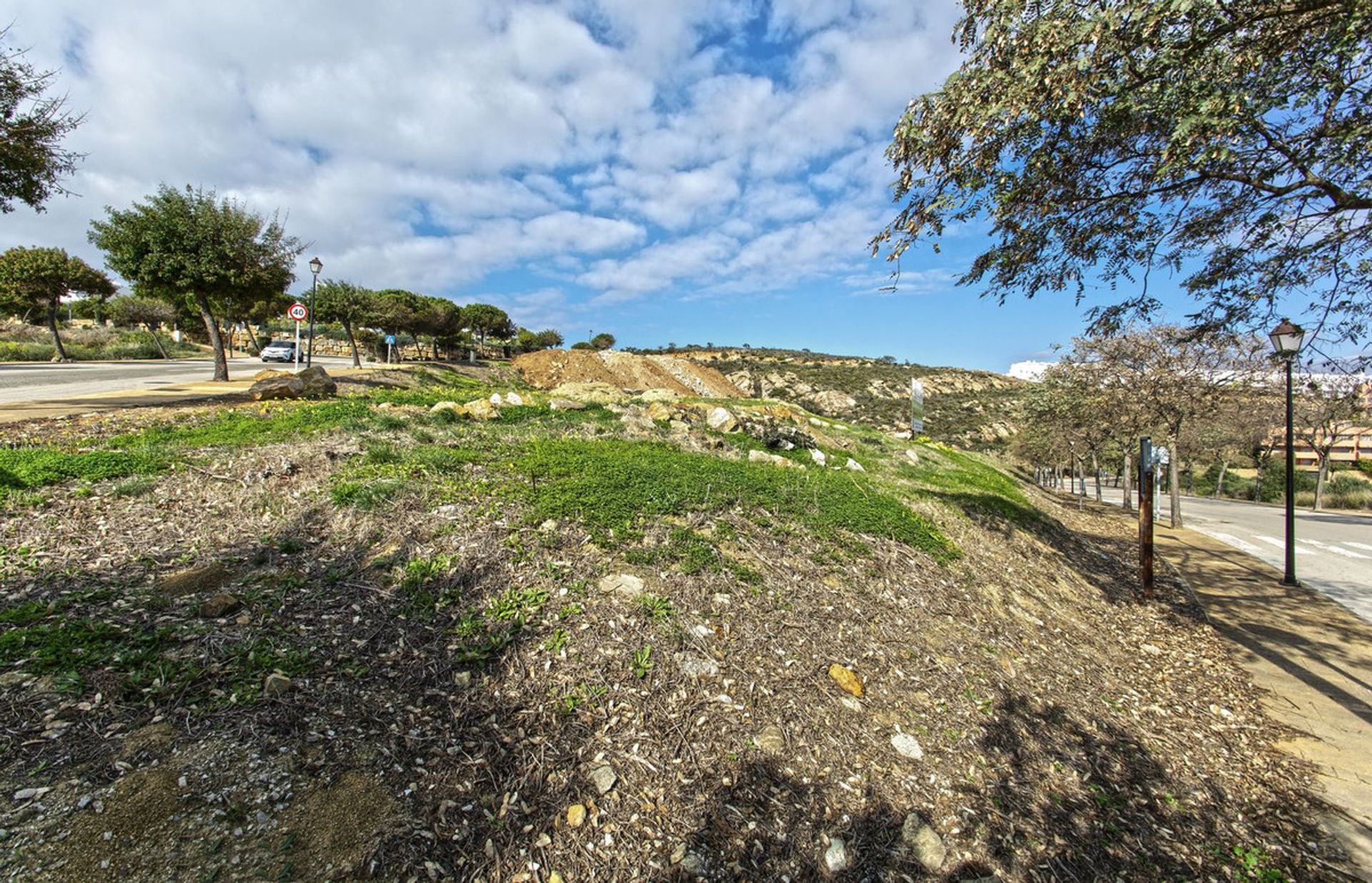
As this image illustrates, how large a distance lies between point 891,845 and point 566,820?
1652mm

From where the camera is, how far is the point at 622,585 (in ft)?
13.4

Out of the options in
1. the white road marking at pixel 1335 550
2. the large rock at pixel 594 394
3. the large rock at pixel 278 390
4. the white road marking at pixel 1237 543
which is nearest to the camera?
the large rock at pixel 278 390

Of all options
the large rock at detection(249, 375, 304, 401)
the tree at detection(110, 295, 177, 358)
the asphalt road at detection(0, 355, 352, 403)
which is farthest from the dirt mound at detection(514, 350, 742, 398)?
the tree at detection(110, 295, 177, 358)

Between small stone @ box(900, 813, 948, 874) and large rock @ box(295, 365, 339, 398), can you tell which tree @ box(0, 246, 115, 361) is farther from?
small stone @ box(900, 813, 948, 874)

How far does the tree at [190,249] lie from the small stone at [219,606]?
50.0 ft

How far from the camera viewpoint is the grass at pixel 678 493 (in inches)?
198

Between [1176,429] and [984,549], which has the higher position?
[1176,429]

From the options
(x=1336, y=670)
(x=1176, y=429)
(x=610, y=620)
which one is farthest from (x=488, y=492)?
(x=1176, y=429)

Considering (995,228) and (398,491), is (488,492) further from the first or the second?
(995,228)

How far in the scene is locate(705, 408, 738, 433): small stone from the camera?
34.6 ft

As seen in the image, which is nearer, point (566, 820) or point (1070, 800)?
point (566, 820)

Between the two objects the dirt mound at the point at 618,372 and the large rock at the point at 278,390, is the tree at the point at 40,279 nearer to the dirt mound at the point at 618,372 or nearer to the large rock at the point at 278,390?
the dirt mound at the point at 618,372

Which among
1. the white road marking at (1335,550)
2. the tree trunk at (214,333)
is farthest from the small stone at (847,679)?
Answer: the tree trunk at (214,333)

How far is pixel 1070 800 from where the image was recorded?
334 centimetres
